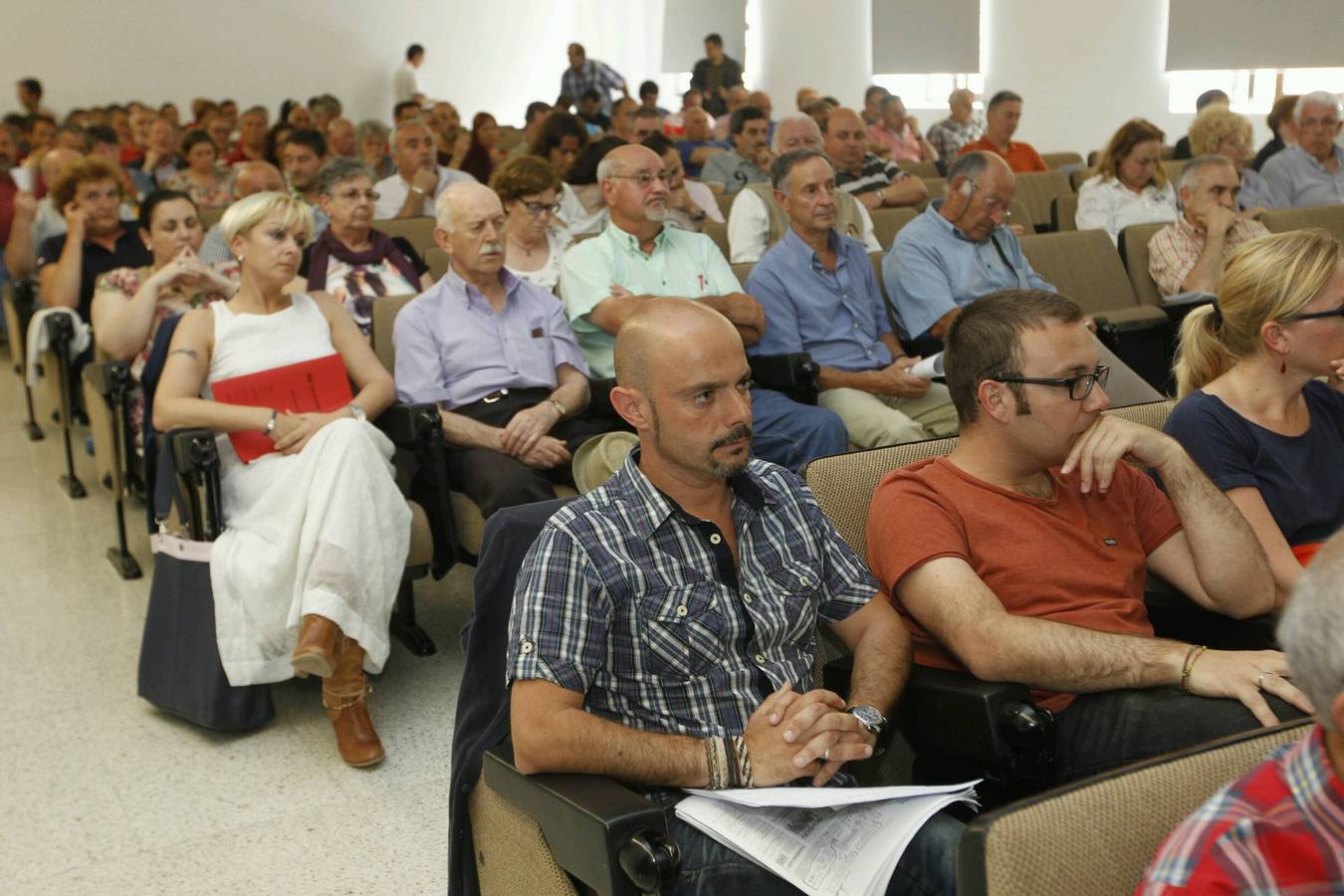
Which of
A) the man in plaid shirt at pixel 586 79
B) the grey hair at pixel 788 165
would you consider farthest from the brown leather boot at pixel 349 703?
the man in plaid shirt at pixel 586 79

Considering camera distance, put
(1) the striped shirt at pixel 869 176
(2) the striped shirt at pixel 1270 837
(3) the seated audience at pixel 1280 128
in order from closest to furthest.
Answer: (2) the striped shirt at pixel 1270 837
(1) the striped shirt at pixel 869 176
(3) the seated audience at pixel 1280 128

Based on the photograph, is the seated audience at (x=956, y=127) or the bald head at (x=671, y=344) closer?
the bald head at (x=671, y=344)

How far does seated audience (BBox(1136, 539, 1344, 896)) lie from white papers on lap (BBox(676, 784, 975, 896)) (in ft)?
1.48

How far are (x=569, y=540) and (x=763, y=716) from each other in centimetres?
30

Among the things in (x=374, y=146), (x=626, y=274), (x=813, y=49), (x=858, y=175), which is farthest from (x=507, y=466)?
(x=813, y=49)

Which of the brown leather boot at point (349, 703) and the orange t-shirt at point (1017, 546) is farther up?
the orange t-shirt at point (1017, 546)

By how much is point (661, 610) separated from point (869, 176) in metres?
5.01

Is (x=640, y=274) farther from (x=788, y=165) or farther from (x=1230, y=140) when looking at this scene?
(x=1230, y=140)

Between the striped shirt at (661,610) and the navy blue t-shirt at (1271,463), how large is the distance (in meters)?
0.72

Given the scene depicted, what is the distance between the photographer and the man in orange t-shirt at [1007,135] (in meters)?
7.44

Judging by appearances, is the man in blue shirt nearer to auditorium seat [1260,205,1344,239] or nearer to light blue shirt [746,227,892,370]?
light blue shirt [746,227,892,370]

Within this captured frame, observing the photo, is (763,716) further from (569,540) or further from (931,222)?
(931,222)

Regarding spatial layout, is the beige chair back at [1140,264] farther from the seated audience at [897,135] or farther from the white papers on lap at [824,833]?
the seated audience at [897,135]

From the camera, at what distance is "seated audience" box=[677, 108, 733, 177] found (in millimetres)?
8016
